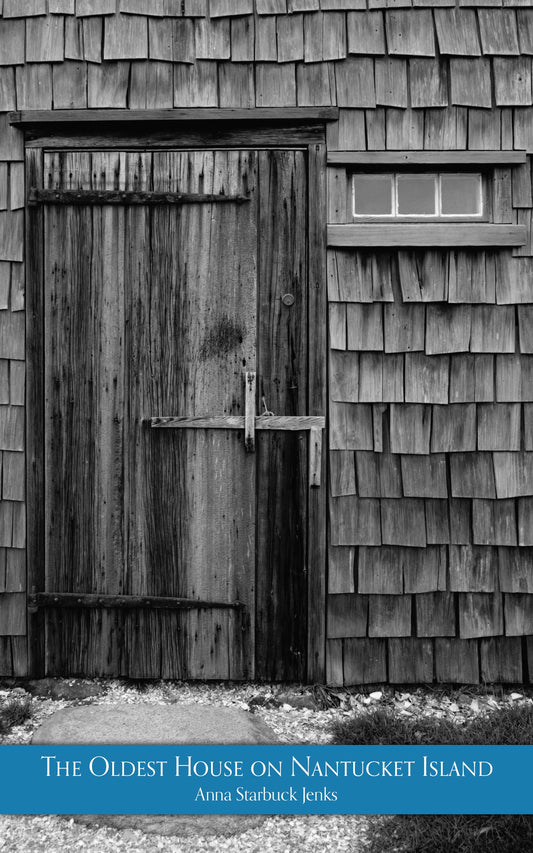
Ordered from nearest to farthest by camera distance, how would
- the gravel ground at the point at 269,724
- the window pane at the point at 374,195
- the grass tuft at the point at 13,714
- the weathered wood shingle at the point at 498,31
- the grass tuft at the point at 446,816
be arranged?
the grass tuft at the point at 446,816 < the gravel ground at the point at 269,724 < the grass tuft at the point at 13,714 < the weathered wood shingle at the point at 498,31 < the window pane at the point at 374,195

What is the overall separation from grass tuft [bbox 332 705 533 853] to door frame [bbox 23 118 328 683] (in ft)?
1.57

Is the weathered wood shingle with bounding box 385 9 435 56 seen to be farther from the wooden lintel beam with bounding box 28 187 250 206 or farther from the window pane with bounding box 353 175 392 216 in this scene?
the wooden lintel beam with bounding box 28 187 250 206

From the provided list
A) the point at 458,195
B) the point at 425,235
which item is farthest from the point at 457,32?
the point at 425,235

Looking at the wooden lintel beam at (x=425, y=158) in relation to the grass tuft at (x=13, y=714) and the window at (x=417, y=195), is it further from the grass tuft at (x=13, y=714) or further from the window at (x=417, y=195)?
the grass tuft at (x=13, y=714)

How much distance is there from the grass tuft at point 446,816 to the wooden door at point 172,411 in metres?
0.52

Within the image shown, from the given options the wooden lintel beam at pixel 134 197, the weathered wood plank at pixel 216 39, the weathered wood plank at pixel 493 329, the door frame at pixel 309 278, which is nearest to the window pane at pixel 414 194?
the door frame at pixel 309 278

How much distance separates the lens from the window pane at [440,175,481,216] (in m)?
3.17

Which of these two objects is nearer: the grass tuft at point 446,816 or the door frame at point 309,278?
the grass tuft at point 446,816

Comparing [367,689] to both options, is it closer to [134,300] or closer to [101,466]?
[101,466]

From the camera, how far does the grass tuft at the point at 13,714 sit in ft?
9.43

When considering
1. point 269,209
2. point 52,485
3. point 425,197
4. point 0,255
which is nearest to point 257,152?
point 269,209

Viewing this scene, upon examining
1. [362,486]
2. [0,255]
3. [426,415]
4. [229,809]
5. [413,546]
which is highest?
[0,255]

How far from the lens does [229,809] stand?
2.36 metres

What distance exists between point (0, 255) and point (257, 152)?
4.27ft
